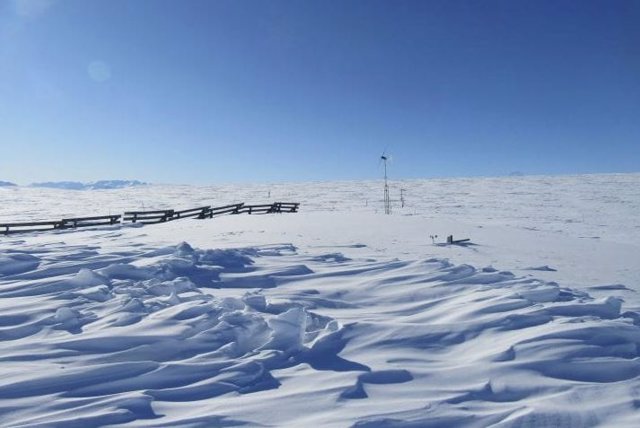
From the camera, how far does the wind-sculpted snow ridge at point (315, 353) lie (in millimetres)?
4379

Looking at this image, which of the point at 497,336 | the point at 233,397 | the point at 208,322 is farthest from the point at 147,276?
the point at 497,336

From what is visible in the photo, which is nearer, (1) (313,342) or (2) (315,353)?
(2) (315,353)

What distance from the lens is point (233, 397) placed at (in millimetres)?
4695

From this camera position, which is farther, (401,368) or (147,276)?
(147,276)

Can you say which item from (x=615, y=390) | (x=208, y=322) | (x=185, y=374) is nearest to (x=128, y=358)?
(x=185, y=374)

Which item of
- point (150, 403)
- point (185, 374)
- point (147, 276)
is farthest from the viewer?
point (147, 276)

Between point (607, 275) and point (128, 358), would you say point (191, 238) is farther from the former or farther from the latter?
point (607, 275)

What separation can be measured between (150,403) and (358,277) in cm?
630

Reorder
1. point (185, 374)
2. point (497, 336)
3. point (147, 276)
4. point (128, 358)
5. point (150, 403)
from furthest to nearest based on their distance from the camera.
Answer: point (147, 276) < point (497, 336) < point (128, 358) < point (185, 374) < point (150, 403)

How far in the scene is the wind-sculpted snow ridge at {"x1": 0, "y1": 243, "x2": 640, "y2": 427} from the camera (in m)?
4.38

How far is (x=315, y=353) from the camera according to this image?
232 inches

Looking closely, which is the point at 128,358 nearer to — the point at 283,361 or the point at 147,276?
the point at 283,361

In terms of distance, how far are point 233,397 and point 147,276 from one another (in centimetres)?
612

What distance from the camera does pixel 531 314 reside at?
7.02 metres
